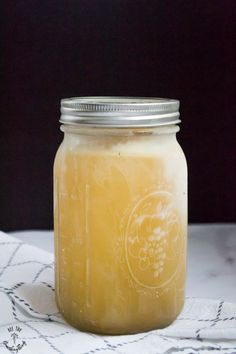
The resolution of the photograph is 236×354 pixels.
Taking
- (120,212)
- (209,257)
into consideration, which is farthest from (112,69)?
(120,212)

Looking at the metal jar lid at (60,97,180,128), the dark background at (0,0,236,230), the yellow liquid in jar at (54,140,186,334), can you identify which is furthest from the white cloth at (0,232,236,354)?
the dark background at (0,0,236,230)

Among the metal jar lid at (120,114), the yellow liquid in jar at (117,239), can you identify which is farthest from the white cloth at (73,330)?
the metal jar lid at (120,114)

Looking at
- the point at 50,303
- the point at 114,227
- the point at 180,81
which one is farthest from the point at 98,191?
the point at 180,81

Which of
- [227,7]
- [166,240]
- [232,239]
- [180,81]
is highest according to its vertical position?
[227,7]

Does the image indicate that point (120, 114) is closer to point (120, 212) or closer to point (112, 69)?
point (120, 212)

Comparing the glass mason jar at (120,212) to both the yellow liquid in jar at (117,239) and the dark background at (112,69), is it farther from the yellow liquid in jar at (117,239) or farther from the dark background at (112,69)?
the dark background at (112,69)

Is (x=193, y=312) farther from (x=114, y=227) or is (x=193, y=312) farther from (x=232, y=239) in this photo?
(x=232, y=239)
